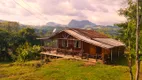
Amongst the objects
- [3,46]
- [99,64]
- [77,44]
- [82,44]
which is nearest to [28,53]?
[77,44]

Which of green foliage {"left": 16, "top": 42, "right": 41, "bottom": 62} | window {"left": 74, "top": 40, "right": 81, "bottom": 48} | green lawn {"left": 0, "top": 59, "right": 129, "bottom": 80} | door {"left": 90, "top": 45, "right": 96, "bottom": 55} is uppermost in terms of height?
window {"left": 74, "top": 40, "right": 81, "bottom": 48}

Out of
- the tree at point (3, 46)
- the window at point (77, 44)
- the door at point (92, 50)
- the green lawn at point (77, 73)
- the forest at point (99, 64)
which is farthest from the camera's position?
the tree at point (3, 46)

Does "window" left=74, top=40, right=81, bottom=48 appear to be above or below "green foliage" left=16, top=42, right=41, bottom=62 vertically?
above

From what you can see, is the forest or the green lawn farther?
the green lawn

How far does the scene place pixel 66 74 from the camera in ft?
75.8

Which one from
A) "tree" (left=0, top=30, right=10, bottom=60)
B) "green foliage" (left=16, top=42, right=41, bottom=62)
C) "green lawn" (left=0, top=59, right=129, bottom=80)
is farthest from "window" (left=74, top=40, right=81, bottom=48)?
"tree" (left=0, top=30, right=10, bottom=60)

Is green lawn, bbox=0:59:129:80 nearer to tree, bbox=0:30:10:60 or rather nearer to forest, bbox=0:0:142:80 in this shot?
forest, bbox=0:0:142:80

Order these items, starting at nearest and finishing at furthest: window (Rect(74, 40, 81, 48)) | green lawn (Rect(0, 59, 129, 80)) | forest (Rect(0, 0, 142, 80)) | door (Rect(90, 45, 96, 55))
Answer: forest (Rect(0, 0, 142, 80)) < green lawn (Rect(0, 59, 129, 80)) < door (Rect(90, 45, 96, 55)) < window (Rect(74, 40, 81, 48))

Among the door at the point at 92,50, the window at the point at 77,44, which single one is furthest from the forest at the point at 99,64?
the window at the point at 77,44

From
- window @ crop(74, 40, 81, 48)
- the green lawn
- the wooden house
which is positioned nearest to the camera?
the green lawn

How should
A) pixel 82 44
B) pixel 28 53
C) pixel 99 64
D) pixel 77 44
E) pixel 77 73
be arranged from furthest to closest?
pixel 28 53, pixel 77 44, pixel 82 44, pixel 99 64, pixel 77 73

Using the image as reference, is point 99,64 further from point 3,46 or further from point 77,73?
point 3,46

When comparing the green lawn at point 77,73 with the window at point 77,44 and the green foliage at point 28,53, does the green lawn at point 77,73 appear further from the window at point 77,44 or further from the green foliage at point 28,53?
the green foliage at point 28,53

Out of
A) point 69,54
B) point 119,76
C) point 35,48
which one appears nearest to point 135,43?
point 119,76
